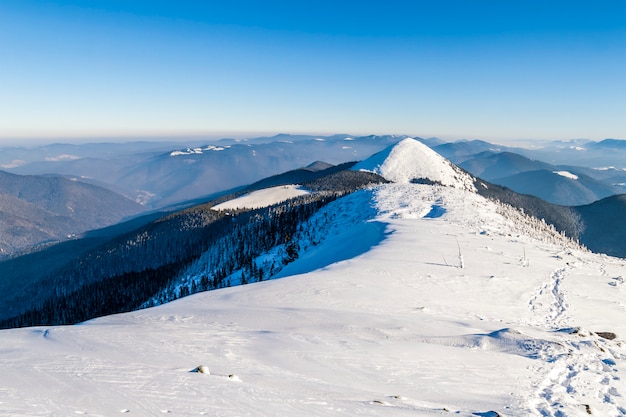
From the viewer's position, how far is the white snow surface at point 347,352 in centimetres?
1087

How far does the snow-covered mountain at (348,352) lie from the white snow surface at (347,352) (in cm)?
8

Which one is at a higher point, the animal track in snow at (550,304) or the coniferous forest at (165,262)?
the animal track in snow at (550,304)

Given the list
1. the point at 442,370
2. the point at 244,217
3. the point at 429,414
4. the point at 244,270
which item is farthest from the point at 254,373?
the point at 244,217

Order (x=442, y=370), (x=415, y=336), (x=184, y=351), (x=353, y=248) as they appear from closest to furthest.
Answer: (x=442, y=370)
(x=184, y=351)
(x=415, y=336)
(x=353, y=248)

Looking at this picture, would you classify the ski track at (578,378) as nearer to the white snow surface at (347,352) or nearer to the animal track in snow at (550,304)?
the white snow surface at (347,352)

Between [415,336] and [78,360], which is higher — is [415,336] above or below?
below

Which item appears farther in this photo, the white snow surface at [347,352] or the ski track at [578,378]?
the ski track at [578,378]

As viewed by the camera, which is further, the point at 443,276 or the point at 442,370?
the point at 443,276

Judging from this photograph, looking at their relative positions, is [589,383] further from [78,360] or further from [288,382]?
[78,360]

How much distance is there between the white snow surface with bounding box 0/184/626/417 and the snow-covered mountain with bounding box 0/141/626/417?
8 centimetres

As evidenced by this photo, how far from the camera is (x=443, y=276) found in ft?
107

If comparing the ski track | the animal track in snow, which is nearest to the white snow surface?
the ski track

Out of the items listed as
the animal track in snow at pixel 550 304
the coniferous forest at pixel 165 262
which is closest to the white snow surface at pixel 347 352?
the animal track in snow at pixel 550 304

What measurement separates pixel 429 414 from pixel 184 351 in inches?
414
